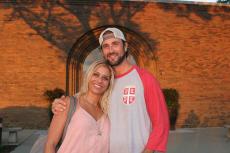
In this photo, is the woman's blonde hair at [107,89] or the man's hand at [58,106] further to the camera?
the woman's blonde hair at [107,89]

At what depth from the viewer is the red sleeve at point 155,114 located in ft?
7.92

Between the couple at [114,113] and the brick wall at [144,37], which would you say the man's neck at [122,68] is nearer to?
the couple at [114,113]

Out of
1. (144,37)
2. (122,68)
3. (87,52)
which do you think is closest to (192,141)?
(144,37)

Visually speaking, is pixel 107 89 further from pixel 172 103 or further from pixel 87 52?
pixel 87 52

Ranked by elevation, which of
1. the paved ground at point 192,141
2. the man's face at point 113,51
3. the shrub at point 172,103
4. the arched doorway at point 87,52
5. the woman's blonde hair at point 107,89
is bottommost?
the paved ground at point 192,141

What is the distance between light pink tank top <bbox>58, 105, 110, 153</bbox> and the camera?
2330 mm

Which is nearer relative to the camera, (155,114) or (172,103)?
(155,114)

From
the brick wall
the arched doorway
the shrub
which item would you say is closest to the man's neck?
the shrub

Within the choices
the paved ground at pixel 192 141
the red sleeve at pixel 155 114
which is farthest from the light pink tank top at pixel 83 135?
the paved ground at pixel 192 141

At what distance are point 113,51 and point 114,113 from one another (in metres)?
0.47

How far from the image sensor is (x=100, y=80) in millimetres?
2520

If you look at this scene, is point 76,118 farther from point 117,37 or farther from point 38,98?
point 38,98

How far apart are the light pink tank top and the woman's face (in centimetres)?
20

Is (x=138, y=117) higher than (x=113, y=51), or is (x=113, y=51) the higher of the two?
(x=113, y=51)
